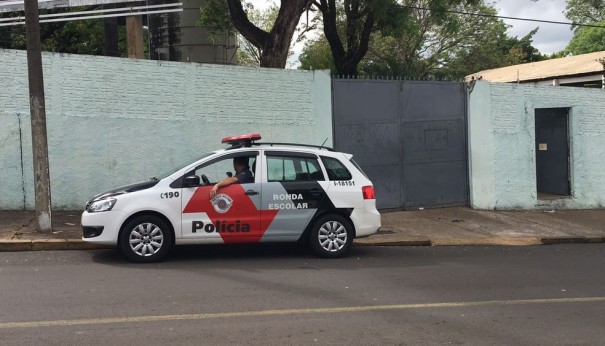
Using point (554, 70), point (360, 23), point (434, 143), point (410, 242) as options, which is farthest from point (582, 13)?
point (410, 242)

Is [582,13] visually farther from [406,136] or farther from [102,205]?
[102,205]

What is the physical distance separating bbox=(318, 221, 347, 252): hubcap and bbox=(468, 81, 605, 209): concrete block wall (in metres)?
6.57

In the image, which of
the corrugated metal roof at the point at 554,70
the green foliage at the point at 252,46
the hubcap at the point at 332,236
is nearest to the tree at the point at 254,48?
the green foliage at the point at 252,46

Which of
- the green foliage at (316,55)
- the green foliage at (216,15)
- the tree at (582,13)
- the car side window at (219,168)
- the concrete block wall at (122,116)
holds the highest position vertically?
the tree at (582,13)

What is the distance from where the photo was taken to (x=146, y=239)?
7422 millimetres

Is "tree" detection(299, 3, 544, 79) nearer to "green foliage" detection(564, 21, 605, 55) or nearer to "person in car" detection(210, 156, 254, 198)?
"green foliage" detection(564, 21, 605, 55)

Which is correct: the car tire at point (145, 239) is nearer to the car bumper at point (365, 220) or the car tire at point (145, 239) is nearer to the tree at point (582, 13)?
the car bumper at point (365, 220)

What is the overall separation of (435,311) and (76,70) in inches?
328

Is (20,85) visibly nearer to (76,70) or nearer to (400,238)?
(76,70)

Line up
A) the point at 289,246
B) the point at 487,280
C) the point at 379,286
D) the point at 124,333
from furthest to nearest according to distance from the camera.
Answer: the point at 289,246, the point at 487,280, the point at 379,286, the point at 124,333

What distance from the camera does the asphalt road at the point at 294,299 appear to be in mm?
4785

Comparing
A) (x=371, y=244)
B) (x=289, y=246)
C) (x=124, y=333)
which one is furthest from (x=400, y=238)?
(x=124, y=333)

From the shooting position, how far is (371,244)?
9516 mm

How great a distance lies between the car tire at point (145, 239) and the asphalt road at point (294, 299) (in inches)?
6.5
